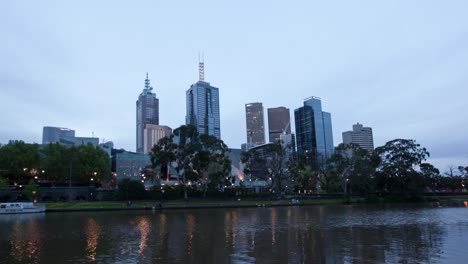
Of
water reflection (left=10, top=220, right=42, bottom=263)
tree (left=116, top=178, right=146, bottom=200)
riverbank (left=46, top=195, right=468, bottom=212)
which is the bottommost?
water reflection (left=10, top=220, right=42, bottom=263)

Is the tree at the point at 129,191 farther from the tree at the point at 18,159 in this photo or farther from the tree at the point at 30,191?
the tree at the point at 18,159

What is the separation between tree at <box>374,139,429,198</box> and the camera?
9306 cm

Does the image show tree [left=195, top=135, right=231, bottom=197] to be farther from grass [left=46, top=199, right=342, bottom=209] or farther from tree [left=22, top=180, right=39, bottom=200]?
tree [left=22, top=180, right=39, bottom=200]

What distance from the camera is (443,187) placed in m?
146

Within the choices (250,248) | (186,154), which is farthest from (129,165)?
(250,248)

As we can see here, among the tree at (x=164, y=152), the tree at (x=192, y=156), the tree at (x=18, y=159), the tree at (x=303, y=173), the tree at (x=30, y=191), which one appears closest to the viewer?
the tree at (x=30, y=191)

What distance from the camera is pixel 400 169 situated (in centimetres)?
9431

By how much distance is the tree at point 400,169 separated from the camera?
9306cm

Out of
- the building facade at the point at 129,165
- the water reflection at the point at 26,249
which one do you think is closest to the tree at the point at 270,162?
the building facade at the point at 129,165

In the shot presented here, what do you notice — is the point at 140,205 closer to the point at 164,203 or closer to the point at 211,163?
the point at 164,203

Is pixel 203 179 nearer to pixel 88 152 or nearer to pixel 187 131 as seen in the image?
pixel 187 131


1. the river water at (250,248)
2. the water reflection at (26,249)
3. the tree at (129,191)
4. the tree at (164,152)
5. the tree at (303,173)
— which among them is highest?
the tree at (164,152)

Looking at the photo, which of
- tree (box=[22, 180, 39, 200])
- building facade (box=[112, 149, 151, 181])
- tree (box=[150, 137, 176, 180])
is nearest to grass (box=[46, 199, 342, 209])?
tree (box=[150, 137, 176, 180])

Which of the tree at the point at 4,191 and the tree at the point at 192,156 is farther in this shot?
the tree at the point at 192,156
